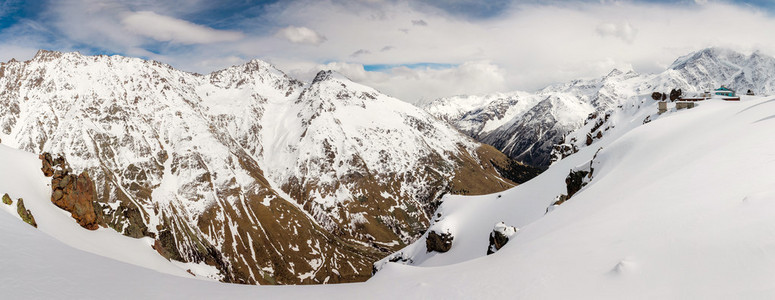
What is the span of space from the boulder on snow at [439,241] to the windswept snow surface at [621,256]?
44987 millimetres

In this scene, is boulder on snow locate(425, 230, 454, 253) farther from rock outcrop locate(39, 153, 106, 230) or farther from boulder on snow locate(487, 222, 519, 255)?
rock outcrop locate(39, 153, 106, 230)

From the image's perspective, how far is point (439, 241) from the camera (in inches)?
2781

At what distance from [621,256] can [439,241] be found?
58.0 m

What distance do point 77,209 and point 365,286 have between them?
5065 centimetres

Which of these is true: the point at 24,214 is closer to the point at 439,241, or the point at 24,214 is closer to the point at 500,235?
the point at 500,235

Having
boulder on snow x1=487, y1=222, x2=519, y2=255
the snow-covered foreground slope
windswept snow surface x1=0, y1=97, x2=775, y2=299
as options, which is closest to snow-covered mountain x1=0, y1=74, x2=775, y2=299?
windswept snow surface x1=0, y1=97, x2=775, y2=299

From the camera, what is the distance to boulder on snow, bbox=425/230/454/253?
69.8 meters

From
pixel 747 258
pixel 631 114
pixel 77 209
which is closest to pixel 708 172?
pixel 747 258

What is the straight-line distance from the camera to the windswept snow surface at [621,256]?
38.6 feet

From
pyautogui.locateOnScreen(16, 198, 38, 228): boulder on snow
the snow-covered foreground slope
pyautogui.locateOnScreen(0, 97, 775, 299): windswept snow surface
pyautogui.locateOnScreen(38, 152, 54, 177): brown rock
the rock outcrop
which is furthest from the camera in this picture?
pyautogui.locateOnScreen(38, 152, 54, 177): brown rock

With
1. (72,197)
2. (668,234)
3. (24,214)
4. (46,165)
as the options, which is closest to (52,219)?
(24,214)

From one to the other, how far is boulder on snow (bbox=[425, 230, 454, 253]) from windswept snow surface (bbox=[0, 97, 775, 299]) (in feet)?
148

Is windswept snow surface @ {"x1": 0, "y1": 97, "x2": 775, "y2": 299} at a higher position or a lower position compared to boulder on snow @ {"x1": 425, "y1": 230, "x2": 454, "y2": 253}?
higher

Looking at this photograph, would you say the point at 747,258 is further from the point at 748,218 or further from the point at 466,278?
the point at 466,278
